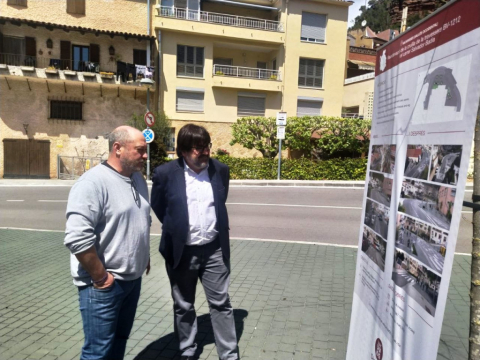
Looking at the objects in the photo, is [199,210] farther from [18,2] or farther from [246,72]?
[246,72]

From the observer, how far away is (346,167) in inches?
818

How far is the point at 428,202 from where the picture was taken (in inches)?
73.6

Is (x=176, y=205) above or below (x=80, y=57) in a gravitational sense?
below

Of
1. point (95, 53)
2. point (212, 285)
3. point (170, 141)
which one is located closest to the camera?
point (212, 285)

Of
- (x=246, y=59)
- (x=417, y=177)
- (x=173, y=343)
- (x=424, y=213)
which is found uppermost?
(x=246, y=59)

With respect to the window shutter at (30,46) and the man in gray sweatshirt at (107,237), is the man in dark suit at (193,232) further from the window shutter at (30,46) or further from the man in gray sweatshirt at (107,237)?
the window shutter at (30,46)

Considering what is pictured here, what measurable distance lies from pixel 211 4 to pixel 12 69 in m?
13.6

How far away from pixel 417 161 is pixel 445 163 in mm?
248

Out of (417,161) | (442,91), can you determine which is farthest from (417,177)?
(442,91)

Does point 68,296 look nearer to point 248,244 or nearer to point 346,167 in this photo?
point 248,244

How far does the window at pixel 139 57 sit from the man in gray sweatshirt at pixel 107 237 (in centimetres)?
2521

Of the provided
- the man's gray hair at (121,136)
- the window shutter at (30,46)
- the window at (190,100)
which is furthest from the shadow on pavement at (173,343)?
the window shutter at (30,46)

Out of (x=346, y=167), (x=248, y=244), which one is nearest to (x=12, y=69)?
(x=346, y=167)

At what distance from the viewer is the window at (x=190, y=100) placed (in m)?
27.1
